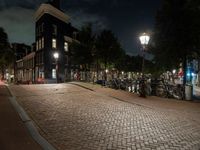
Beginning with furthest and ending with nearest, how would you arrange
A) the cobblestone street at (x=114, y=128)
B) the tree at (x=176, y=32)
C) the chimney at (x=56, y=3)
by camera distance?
the chimney at (x=56, y=3) < the tree at (x=176, y=32) < the cobblestone street at (x=114, y=128)

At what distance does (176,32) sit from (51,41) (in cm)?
3013

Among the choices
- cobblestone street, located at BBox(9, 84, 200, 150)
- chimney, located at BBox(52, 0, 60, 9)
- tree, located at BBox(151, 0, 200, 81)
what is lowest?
cobblestone street, located at BBox(9, 84, 200, 150)

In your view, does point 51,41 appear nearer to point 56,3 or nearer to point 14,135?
point 56,3

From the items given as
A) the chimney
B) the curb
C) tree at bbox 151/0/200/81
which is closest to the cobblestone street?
the curb

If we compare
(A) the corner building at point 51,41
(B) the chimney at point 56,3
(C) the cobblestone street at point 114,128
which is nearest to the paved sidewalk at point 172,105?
(C) the cobblestone street at point 114,128

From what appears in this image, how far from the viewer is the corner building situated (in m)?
48.7

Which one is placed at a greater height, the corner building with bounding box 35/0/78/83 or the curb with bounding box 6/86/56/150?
the corner building with bounding box 35/0/78/83

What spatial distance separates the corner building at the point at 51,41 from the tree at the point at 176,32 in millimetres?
24044

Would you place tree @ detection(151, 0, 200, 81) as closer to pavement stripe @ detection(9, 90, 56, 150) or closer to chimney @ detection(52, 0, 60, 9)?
pavement stripe @ detection(9, 90, 56, 150)

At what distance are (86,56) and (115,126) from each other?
33.0 meters

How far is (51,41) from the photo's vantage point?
49531mm

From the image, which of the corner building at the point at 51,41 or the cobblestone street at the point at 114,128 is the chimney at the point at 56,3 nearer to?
the corner building at the point at 51,41

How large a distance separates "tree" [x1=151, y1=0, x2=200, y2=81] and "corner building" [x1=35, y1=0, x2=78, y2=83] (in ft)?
78.9

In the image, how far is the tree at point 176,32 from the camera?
79.8ft
